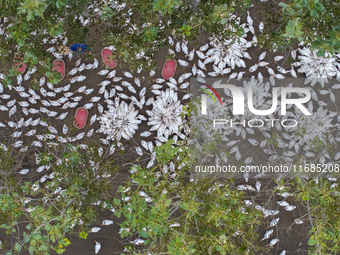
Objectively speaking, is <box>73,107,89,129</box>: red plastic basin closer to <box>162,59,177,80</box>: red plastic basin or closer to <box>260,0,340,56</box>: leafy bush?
<box>162,59,177,80</box>: red plastic basin

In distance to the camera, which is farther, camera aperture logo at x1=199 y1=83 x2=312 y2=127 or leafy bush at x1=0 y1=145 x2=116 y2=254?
camera aperture logo at x1=199 y1=83 x2=312 y2=127

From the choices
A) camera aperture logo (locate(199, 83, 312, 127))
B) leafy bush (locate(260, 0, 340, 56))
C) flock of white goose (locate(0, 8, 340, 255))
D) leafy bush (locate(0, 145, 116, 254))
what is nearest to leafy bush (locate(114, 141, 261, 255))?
leafy bush (locate(0, 145, 116, 254))

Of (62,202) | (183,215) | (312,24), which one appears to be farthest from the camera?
(62,202)

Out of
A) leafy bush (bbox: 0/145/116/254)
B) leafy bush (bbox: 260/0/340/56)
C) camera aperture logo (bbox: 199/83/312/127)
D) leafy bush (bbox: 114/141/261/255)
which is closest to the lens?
leafy bush (bbox: 260/0/340/56)

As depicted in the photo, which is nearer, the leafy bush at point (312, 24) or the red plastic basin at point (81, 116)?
the leafy bush at point (312, 24)

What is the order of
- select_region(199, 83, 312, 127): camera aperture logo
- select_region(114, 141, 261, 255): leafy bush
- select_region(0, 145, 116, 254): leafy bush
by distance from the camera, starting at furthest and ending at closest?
select_region(199, 83, 312, 127): camera aperture logo < select_region(0, 145, 116, 254): leafy bush < select_region(114, 141, 261, 255): leafy bush

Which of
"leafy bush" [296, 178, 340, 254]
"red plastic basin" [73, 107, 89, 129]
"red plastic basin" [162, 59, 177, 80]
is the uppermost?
"red plastic basin" [162, 59, 177, 80]

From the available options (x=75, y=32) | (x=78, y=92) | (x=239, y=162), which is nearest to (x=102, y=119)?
(x=78, y=92)

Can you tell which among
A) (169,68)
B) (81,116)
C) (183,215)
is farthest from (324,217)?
(81,116)

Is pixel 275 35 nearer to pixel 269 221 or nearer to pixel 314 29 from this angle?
pixel 314 29

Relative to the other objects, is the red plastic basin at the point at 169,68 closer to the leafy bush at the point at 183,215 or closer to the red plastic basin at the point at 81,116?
the red plastic basin at the point at 81,116

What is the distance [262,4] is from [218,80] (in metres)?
0.93

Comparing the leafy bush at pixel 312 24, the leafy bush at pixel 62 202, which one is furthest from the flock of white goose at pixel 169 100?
the leafy bush at pixel 312 24

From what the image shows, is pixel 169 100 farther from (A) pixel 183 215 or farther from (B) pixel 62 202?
(B) pixel 62 202
